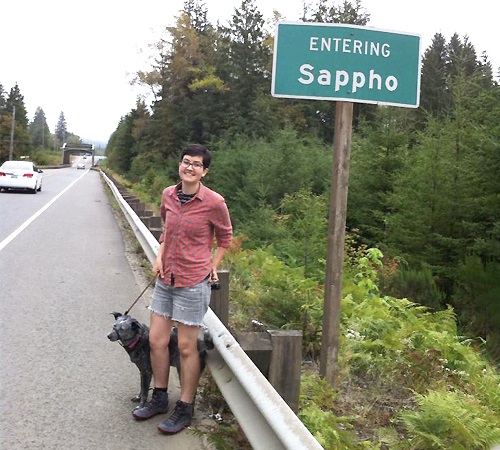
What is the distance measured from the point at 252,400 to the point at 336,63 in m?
2.24

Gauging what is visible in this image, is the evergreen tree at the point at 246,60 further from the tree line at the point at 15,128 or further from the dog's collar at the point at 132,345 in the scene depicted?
the dog's collar at the point at 132,345

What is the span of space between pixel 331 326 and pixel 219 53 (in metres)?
53.7

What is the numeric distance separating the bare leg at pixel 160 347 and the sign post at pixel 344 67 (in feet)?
4.07

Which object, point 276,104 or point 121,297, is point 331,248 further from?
point 276,104

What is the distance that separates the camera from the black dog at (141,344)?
12.4 feet

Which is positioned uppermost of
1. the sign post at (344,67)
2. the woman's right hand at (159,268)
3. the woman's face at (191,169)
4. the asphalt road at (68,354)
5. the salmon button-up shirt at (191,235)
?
the sign post at (344,67)

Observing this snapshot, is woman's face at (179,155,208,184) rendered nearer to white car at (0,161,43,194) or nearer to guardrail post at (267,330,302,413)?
guardrail post at (267,330,302,413)

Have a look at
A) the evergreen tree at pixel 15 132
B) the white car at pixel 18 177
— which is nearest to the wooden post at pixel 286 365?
the white car at pixel 18 177

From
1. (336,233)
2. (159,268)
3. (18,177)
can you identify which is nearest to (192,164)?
(159,268)

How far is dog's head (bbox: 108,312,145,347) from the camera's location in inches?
149

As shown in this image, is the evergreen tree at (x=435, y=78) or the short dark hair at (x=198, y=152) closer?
the short dark hair at (x=198, y=152)

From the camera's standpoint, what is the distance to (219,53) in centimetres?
5497

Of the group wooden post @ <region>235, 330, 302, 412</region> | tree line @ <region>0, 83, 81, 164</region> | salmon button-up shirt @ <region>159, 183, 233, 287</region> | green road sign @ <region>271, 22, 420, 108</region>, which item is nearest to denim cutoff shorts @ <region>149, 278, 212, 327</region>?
salmon button-up shirt @ <region>159, 183, 233, 287</region>

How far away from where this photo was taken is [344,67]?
154 inches
